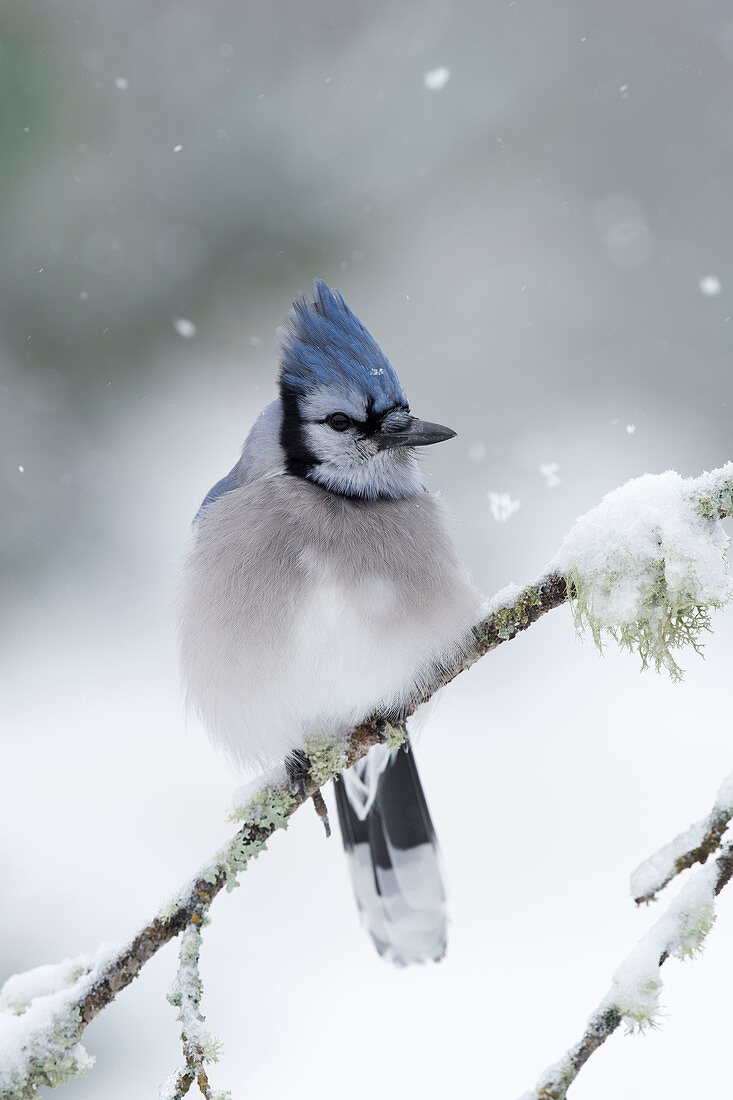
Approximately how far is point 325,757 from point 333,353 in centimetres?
90

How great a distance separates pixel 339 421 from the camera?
2.05 meters

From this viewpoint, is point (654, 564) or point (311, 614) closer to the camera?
point (654, 564)

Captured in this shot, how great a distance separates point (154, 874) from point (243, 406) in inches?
68.9

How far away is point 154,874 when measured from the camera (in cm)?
314

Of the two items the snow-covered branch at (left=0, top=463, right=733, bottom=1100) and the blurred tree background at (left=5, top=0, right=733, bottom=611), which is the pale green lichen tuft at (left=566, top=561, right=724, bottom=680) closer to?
the snow-covered branch at (left=0, top=463, right=733, bottom=1100)

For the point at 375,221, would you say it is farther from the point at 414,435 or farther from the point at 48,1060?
the point at 48,1060

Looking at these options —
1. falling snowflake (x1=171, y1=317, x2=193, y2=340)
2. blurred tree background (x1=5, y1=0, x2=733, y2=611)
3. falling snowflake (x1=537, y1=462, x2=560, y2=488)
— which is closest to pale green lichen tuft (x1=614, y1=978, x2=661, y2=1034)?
blurred tree background (x1=5, y1=0, x2=733, y2=611)

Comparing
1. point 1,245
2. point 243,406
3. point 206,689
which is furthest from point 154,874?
point 1,245

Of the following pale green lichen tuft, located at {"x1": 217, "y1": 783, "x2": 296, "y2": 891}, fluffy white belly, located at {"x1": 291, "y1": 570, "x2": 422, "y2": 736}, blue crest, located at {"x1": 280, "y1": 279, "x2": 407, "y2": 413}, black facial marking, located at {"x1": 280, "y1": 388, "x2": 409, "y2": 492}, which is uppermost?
blue crest, located at {"x1": 280, "y1": 279, "x2": 407, "y2": 413}

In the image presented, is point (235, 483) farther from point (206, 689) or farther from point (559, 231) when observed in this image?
point (559, 231)

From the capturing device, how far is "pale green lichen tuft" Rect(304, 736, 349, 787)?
5.39 feet

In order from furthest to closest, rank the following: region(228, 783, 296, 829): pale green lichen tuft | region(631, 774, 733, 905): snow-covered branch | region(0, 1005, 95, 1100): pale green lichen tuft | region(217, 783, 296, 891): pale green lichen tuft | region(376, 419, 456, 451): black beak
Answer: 1. region(376, 419, 456, 451): black beak
2. region(228, 783, 296, 829): pale green lichen tuft
3. region(217, 783, 296, 891): pale green lichen tuft
4. region(0, 1005, 95, 1100): pale green lichen tuft
5. region(631, 774, 733, 905): snow-covered branch

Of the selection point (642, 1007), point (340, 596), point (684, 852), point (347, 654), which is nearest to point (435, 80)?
point (340, 596)

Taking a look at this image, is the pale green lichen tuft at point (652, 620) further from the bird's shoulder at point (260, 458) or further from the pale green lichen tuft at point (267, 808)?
the bird's shoulder at point (260, 458)
